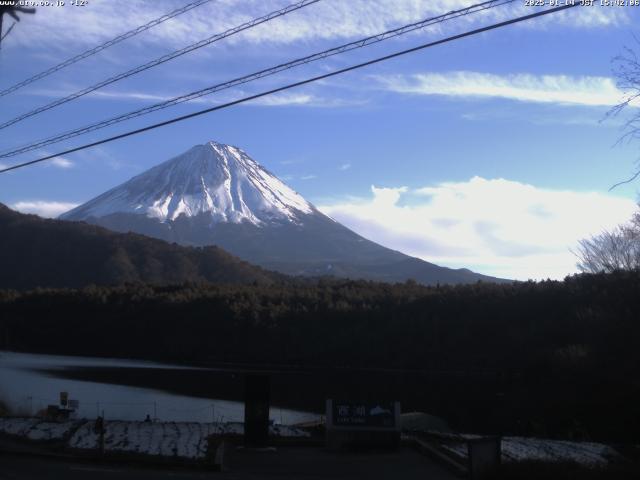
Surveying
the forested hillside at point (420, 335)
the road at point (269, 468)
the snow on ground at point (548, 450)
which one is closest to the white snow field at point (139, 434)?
the road at point (269, 468)

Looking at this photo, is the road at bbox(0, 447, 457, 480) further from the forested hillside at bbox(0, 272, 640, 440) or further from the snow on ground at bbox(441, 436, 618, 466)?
the forested hillside at bbox(0, 272, 640, 440)

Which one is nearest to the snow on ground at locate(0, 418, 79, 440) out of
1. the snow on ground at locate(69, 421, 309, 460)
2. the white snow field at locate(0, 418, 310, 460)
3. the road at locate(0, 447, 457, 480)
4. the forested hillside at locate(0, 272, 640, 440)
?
the white snow field at locate(0, 418, 310, 460)

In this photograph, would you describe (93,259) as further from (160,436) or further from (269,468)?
(269,468)

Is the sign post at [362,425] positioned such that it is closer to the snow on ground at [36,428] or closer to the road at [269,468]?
the road at [269,468]

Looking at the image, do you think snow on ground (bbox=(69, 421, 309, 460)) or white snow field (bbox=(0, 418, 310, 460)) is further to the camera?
white snow field (bbox=(0, 418, 310, 460))

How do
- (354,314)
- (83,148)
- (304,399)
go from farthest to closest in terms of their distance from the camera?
1. (354,314)
2. (304,399)
3. (83,148)

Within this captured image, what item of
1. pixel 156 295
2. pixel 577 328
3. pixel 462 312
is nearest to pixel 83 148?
pixel 577 328

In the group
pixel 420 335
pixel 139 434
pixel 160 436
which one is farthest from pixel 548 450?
pixel 420 335

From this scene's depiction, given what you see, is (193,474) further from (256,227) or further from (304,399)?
(256,227)
